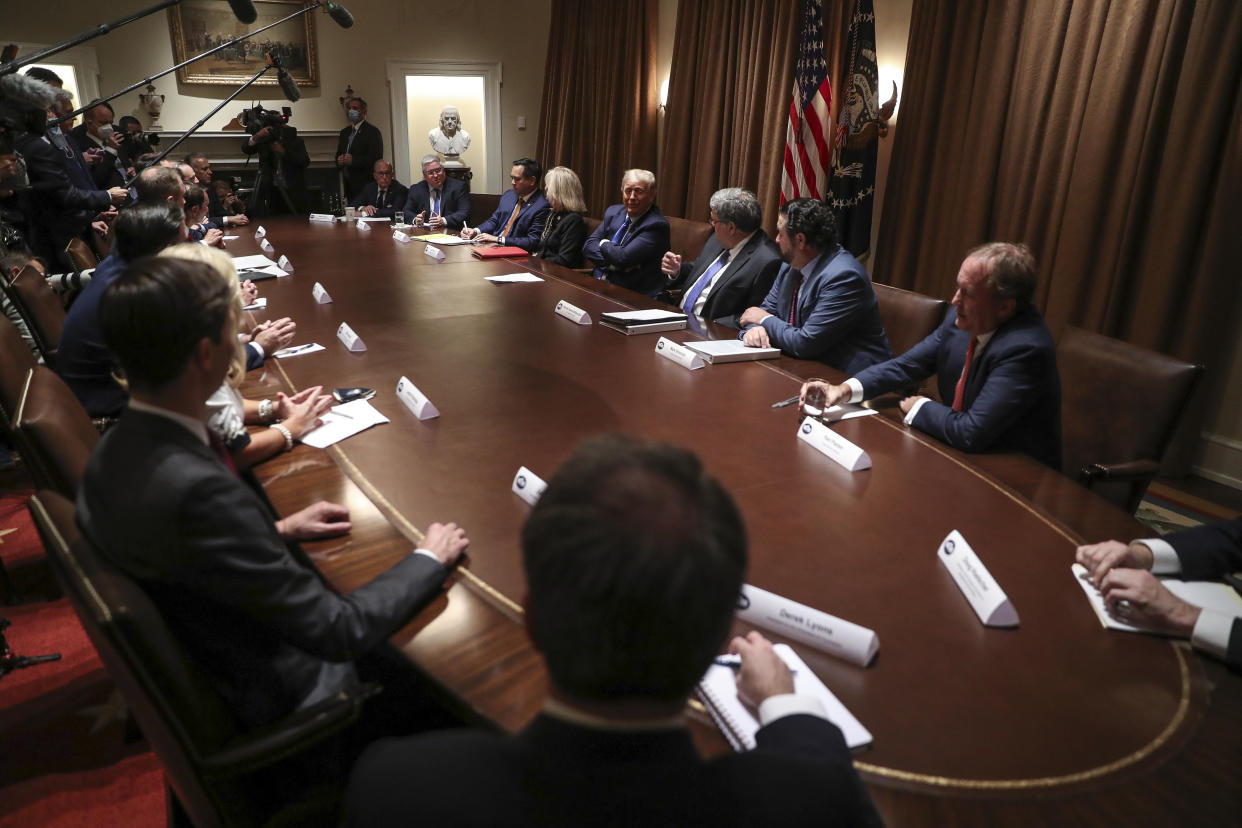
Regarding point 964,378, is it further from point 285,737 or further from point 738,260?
point 285,737

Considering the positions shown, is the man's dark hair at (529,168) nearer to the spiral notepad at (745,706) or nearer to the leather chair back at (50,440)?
the leather chair back at (50,440)

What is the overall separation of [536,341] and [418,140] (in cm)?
822

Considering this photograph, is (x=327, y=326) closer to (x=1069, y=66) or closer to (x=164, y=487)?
(x=164, y=487)

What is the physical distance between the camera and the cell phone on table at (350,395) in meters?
2.08

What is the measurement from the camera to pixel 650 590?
0.55 metres

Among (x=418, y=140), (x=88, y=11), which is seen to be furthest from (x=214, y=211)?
(x=418, y=140)

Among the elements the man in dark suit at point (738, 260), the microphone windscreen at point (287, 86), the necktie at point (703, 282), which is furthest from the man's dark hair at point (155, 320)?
the microphone windscreen at point (287, 86)

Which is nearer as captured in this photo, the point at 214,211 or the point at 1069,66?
Result: the point at 1069,66

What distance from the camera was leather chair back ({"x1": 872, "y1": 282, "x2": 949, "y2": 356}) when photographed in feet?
9.96

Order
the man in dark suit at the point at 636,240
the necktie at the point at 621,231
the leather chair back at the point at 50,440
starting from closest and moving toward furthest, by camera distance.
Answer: the leather chair back at the point at 50,440
the man in dark suit at the point at 636,240
the necktie at the point at 621,231

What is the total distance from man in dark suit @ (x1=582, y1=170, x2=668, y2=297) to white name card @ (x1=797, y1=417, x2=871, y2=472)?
2694mm

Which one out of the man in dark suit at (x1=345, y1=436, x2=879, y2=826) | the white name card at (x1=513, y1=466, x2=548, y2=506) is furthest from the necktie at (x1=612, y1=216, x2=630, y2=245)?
the man in dark suit at (x1=345, y1=436, x2=879, y2=826)

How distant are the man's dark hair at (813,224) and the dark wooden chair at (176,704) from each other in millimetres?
2391

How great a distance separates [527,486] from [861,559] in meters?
0.64
